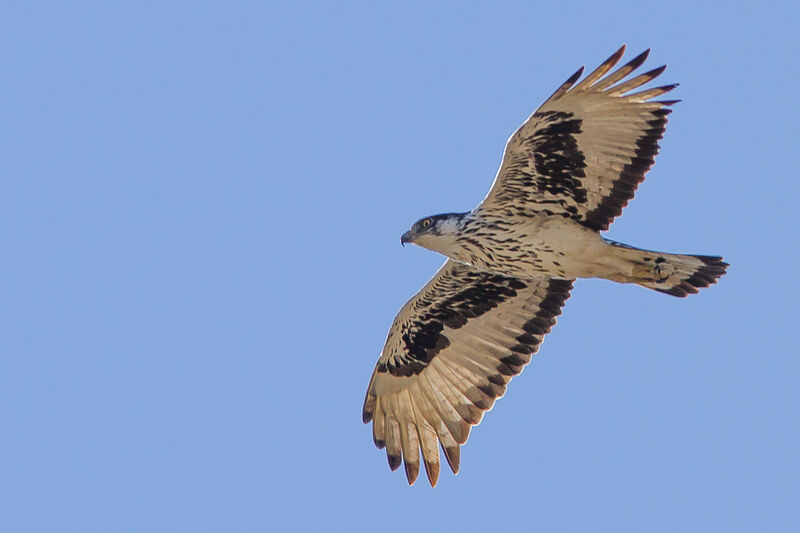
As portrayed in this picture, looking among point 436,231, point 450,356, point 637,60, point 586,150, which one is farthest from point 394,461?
point 637,60

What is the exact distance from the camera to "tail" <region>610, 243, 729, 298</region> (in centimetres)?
1171

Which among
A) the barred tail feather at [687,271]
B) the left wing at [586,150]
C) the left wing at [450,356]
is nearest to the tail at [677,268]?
the barred tail feather at [687,271]

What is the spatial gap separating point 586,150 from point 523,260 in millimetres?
1178

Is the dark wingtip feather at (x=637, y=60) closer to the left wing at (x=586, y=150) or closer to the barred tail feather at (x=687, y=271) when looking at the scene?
the left wing at (x=586, y=150)

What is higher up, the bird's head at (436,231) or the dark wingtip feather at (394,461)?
the bird's head at (436,231)

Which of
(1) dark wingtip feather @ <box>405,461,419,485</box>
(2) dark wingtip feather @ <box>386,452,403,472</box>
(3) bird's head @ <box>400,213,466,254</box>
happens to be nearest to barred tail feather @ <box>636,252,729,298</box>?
(3) bird's head @ <box>400,213,466,254</box>

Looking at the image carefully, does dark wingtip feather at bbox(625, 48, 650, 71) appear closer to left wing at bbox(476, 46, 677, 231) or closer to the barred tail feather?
left wing at bbox(476, 46, 677, 231)

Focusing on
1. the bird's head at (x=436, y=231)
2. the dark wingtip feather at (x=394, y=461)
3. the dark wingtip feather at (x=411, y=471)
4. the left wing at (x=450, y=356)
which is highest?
the bird's head at (x=436, y=231)

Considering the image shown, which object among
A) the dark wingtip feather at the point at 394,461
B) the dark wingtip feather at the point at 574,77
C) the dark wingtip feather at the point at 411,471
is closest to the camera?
the dark wingtip feather at the point at 574,77

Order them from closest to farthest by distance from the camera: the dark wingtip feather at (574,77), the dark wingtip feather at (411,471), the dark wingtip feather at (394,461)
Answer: the dark wingtip feather at (574,77)
the dark wingtip feather at (411,471)
the dark wingtip feather at (394,461)

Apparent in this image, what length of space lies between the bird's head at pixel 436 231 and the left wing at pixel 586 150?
0.30 metres

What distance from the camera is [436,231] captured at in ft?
39.4

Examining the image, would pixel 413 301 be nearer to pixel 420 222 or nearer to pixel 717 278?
pixel 420 222

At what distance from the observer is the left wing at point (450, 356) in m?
12.9
